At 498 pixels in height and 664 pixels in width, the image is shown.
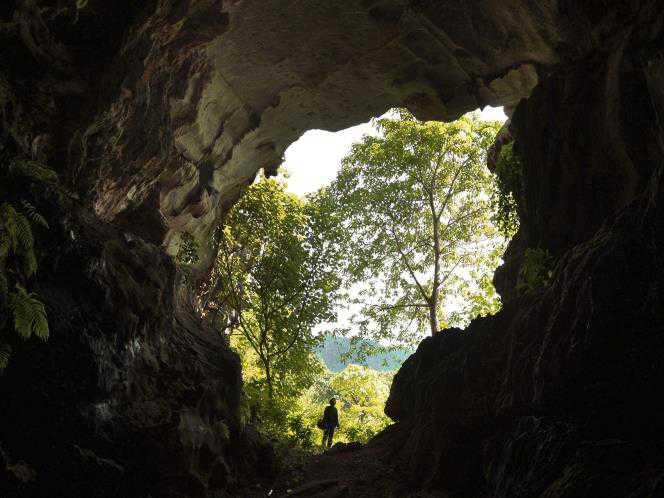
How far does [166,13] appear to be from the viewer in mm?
10297

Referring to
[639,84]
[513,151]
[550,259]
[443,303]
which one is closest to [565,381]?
[550,259]

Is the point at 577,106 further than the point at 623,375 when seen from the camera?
Yes

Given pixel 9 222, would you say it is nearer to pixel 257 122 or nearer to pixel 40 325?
pixel 40 325

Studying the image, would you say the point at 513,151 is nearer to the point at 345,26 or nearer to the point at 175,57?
the point at 345,26

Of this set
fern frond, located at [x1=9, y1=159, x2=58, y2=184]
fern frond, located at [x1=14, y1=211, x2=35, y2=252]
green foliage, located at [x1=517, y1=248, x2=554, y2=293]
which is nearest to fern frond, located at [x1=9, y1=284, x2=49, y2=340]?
fern frond, located at [x1=14, y1=211, x2=35, y2=252]

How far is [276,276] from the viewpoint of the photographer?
2044cm

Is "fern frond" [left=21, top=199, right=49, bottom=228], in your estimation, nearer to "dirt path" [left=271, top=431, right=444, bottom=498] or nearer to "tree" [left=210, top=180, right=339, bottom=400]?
"dirt path" [left=271, top=431, right=444, bottom=498]

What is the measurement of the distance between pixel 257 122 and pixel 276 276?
7065 mm

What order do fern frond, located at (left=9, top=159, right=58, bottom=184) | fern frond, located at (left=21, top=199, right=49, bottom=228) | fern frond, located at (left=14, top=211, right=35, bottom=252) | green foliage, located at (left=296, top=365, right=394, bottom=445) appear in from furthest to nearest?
green foliage, located at (left=296, top=365, right=394, bottom=445) → fern frond, located at (left=9, top=159, right=58, bottom=184) → fern frond, located at (left=21, top=199, right=49, bottom=228) → fern frond, located at (left=14, top=211, right=35, bottom=252)

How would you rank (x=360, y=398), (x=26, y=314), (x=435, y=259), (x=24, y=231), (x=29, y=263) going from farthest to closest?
(x=360, y=398) → (x=435, y=259) → (x=29, y=263) → (x=24, y=231) → (x=26, y=314)

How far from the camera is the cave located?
5121 mm

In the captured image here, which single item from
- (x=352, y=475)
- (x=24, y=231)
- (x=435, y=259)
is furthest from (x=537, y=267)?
(x=435, y=259)

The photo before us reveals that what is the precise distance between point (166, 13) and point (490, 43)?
10105mm

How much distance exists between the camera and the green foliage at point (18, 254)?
17.4 feet
